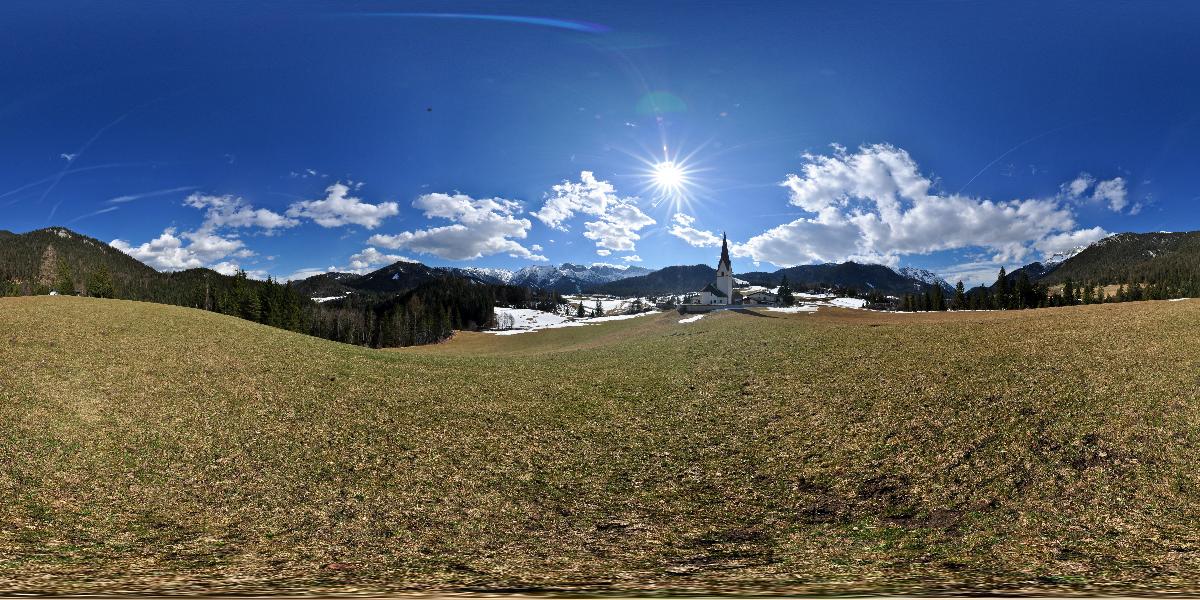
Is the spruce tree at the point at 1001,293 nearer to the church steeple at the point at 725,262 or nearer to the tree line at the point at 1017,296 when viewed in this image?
the tree line at the point at 1017,296

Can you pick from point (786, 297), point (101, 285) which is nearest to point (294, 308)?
point (101, 285)

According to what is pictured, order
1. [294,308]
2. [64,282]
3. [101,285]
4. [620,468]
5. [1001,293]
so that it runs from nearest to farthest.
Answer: [620,468] < [101,285] < [64,282] < [294,308] < [1001,293]

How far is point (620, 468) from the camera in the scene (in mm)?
16750

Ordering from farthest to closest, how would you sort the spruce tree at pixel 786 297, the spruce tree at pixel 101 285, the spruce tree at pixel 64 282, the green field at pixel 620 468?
the spruce tree at pixel 786 297 < the spruce tree at pixel 64 282 < the spruce tree at pixel 101 285 < the green field at pixel 620 468

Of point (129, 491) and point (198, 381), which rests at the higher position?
point (198, 381)

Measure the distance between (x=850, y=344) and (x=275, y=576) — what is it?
30.9 m

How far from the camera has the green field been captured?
31.1 ft

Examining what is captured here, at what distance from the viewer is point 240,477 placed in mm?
15875

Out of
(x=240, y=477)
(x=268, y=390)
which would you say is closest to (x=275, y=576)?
(x=240, y=477)

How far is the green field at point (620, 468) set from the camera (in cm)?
949

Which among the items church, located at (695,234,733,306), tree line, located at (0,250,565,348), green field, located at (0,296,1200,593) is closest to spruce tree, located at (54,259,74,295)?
tree line, located at (0,250,565,348)

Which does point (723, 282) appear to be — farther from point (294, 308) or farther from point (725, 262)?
point (294, 308)

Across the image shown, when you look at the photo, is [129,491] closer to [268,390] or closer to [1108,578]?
[268,390]

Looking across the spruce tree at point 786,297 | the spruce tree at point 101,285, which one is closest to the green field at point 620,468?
the spruce tree at point 786,297
